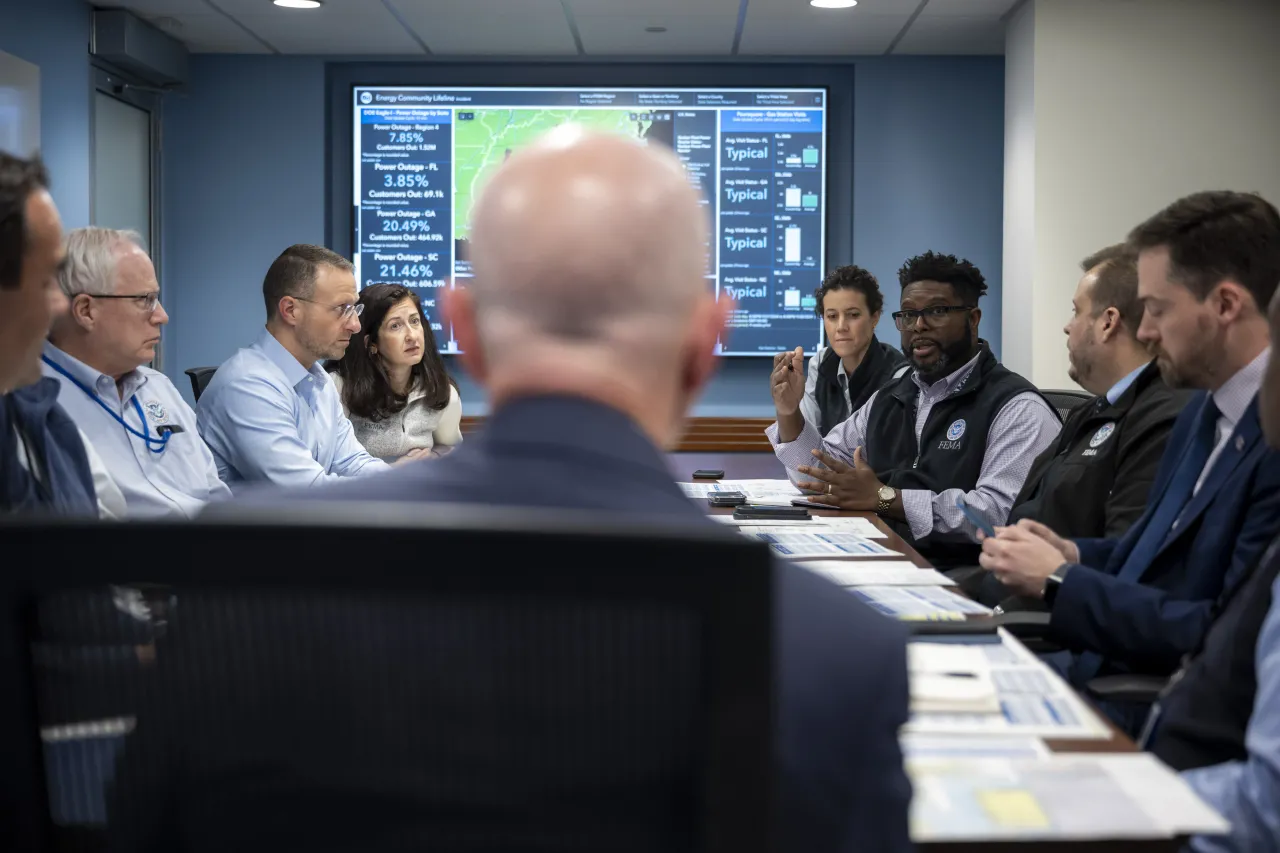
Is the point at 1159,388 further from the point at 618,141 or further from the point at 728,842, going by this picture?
the point at 728,842

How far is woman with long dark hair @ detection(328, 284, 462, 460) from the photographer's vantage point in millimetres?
4117

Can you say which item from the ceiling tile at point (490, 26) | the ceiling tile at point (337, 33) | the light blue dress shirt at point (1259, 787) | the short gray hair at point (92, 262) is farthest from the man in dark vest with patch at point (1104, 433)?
the ceiling tile at point (337, 33)

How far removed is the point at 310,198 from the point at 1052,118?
3.74m

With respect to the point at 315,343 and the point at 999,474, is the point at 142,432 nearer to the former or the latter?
the point at 315,343

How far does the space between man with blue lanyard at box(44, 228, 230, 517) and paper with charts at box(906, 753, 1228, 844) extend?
6.58 ft

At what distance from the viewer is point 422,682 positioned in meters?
0.46

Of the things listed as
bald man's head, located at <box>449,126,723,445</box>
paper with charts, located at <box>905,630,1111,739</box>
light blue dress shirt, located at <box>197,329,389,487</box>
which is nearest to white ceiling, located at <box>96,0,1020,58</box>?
light blue dress shirt, located at <box>197,329,389,487</box>

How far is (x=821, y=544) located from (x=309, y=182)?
4372 millimetres

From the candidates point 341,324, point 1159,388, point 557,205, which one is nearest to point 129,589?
point 557,205

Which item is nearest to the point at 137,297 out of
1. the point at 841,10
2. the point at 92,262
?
the point at 92,262

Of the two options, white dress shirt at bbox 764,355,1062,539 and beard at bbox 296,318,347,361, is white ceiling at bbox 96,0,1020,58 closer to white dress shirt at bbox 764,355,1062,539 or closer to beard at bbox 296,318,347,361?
A: beard at bbox 296,318,347,361

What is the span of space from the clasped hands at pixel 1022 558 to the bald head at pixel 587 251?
61.8 inches

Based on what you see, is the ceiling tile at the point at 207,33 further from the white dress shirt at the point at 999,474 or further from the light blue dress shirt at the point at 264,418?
the white dress shirt at the point at 999,474

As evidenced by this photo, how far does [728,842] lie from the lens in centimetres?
45
